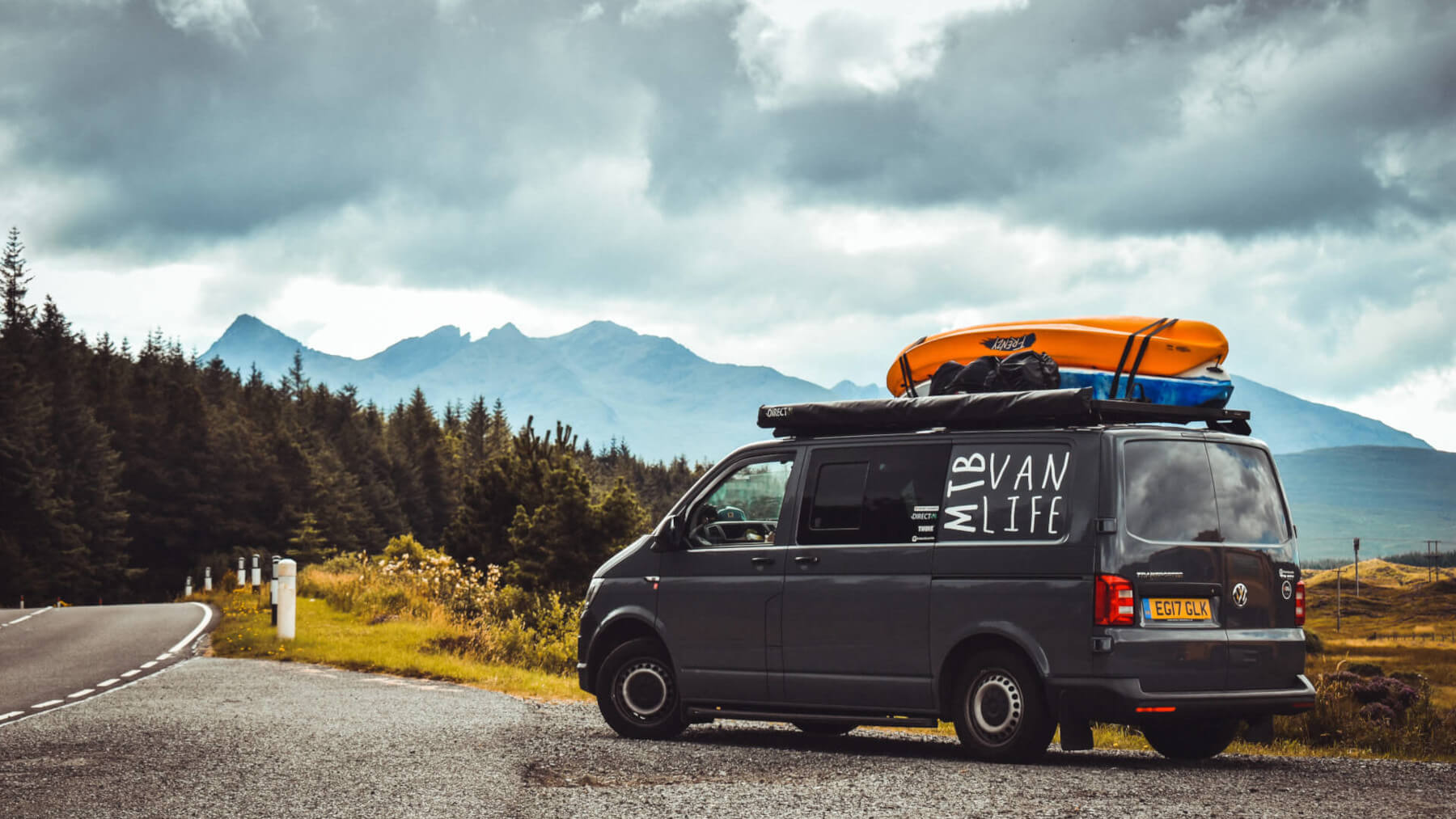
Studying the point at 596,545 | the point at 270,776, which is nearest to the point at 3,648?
the point at 270,776

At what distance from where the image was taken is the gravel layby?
6.40 metres

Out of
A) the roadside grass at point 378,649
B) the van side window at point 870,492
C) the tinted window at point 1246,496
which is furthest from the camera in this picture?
the roadside grass at point 378,649

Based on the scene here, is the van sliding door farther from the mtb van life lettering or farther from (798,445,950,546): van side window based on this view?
the mtb van life lettering

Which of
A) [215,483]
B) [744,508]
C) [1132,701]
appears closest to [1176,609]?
[1132,701]

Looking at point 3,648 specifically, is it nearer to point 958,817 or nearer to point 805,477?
point 805,477

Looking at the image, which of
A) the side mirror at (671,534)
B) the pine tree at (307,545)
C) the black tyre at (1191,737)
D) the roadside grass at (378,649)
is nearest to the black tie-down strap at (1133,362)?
the black tyre at (1191,737)

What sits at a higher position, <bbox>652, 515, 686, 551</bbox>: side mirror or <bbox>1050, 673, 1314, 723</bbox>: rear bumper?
<bbox>652, 515, 686, 551</bbox>: side mirror

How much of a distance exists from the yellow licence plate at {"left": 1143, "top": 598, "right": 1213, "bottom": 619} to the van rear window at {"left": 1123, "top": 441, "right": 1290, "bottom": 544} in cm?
35

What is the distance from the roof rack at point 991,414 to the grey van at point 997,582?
0.05ft

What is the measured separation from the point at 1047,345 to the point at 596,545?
36538 mm

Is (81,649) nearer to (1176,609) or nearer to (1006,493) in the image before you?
(1006,493)

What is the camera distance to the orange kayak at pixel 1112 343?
27.7 feet

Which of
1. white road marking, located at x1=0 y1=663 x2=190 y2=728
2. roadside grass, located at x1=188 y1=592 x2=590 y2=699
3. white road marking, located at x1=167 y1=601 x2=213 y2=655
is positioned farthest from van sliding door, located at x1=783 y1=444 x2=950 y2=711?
white road marking, located at x1=167 y1=601 x2=213 y2=655

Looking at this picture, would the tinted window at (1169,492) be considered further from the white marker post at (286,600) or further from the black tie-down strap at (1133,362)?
the white marker post at (286,600)
